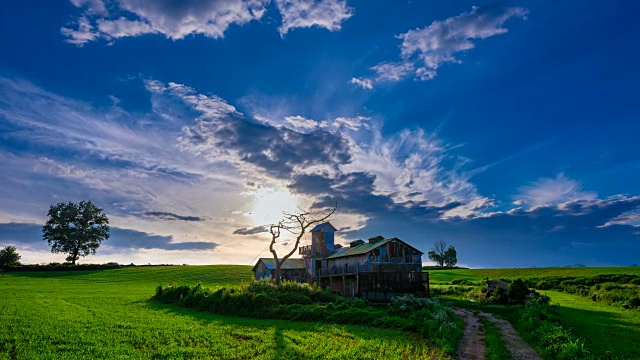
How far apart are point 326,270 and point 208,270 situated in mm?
40983

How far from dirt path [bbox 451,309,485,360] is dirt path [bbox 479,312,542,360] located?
1.27 metres

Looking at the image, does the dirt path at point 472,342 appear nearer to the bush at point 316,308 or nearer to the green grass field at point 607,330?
the bush at point 316,308

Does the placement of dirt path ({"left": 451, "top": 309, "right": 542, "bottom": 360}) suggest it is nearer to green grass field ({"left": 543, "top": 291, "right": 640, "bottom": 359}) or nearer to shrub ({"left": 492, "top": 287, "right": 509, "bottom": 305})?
green grass field ({"left": 543, "top": 291, "right": 640, "bottom": 359})

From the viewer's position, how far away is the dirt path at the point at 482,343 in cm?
1794

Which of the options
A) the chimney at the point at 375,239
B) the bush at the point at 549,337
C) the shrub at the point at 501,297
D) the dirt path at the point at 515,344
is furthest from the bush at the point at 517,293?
the chimney at the point at 375,239

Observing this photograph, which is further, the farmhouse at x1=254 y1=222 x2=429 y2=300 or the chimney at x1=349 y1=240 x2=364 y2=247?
the chimney at x1=349 y1=240 x2=364 y2=247

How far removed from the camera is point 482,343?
20562mm

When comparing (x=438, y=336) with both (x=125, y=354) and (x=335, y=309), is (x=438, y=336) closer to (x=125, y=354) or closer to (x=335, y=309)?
(x=335, y=309)

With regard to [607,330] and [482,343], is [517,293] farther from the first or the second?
[482,343]

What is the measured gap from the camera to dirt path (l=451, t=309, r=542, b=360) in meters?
17.9

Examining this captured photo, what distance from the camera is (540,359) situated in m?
17.3

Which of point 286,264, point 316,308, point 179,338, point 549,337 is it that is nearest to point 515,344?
point 549,337

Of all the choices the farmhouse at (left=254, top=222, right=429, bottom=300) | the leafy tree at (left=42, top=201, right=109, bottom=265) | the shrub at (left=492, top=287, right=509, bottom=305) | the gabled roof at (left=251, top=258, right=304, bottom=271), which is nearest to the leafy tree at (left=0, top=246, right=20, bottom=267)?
the leafy tree at (left=42, top=201, right=109, bottom=265)

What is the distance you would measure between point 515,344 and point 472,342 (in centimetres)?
215
